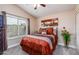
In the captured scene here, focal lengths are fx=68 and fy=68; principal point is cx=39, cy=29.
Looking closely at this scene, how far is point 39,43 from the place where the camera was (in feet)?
4.57

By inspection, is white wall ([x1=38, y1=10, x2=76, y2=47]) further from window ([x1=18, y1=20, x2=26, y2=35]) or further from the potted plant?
window ([x1=18, y1=20, x2=26, y2=35])

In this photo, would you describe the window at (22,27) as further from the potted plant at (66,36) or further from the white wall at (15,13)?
the potted plant at (66,36)

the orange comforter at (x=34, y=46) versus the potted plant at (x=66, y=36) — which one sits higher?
the potted plant at (x=66, y=36)

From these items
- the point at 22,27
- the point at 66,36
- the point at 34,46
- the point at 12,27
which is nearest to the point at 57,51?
the point at 66,36

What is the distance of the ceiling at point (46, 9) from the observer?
122 centimetres

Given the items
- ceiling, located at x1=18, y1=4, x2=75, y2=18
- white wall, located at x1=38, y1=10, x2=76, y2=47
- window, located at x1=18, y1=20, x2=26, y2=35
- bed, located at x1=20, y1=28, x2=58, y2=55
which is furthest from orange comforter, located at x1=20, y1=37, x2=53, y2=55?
ceiling, located at x1=18, y1=4, x2=75, y2=18

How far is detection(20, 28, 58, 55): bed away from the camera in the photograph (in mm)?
1327

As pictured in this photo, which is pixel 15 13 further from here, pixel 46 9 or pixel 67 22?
pixel 67 22

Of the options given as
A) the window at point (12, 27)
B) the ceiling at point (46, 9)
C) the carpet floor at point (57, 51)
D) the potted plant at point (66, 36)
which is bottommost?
the carpet floor at point (57, 51)

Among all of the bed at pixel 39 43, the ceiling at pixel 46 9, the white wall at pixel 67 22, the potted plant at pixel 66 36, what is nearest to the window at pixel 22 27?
the bed at pixel 39 43

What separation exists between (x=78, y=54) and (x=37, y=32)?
84 cm

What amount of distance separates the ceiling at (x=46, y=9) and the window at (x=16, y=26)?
0.75 feet

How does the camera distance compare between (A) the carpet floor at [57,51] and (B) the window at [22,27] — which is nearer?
(A) the carpet floor at [57,51]

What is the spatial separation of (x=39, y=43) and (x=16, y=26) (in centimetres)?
57
